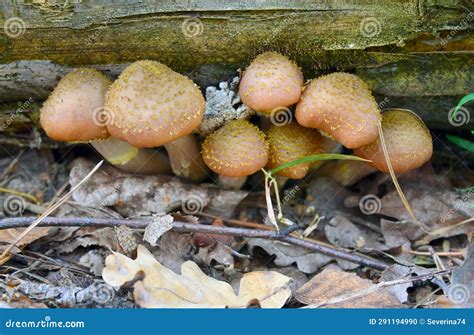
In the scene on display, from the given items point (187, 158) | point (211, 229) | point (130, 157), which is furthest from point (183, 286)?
point (130, 157)

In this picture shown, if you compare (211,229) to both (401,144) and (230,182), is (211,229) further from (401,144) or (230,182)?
(401,144)

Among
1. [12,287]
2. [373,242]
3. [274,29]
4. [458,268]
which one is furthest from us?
[373,242]

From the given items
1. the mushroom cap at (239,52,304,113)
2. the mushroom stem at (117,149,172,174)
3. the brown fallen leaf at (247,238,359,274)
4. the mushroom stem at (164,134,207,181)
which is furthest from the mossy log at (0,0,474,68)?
the brown fallen leaf at (247,238,359,274)

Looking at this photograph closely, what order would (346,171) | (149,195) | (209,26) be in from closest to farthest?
(209,26) → (149,195) → (346,171)

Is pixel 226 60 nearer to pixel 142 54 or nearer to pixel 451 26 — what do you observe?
pixel 142 54

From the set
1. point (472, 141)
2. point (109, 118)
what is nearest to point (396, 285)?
point (472, 141)

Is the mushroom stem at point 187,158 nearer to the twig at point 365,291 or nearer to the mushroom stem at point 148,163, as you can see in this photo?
the mushroom stem at point 148,163

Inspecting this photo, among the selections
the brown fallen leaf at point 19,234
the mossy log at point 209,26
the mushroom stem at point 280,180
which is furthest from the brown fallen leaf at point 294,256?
the brown fallen leaf at point 19,234
